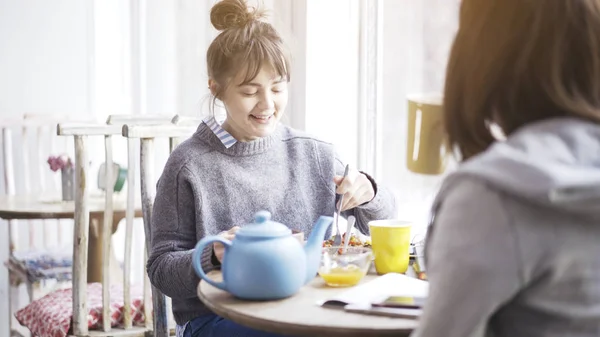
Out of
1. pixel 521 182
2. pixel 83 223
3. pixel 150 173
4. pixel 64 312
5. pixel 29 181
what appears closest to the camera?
pixel 521 182

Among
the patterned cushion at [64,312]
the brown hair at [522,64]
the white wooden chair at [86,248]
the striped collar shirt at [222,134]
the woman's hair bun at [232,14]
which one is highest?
the woman's hair bun at [232,14]

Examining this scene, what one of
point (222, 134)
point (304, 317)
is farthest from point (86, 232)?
point (304, 317)

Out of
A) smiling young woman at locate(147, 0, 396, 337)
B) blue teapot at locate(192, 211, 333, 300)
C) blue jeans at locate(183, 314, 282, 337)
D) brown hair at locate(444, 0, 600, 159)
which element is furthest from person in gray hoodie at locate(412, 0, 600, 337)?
smiling young woman at locate(147, 0, 396, 337)

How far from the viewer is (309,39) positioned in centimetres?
268

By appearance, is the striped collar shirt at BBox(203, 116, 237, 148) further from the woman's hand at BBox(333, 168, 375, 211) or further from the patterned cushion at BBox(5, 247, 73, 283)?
the patterned cushion at BBox(5, 247, 73, 283)

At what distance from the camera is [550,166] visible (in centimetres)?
83

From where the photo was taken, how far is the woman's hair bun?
74.4 inches

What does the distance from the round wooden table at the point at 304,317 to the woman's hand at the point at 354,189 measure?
0.42m

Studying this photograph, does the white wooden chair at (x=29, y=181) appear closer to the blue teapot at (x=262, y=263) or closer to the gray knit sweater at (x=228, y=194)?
the gray knit sweater at (x=228, y=194)

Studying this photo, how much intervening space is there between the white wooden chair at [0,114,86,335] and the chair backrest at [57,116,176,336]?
104cm

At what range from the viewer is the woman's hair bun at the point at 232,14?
1.89 meters

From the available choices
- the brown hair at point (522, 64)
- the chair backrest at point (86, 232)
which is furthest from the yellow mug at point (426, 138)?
the chair backrest at point (86, 232)

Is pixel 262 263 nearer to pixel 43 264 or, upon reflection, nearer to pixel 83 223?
pixel 83 223

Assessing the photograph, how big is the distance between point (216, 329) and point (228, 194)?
1.01 ft
